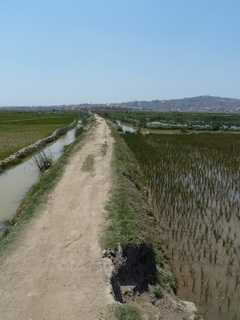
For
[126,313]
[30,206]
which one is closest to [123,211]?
[30,206]

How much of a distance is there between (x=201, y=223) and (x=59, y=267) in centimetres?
575

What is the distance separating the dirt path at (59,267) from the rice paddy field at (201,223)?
1938 millimetres

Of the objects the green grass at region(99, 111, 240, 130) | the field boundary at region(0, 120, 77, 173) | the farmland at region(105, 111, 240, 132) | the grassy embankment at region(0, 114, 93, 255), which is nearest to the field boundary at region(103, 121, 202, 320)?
the grassy embankment at region(0, 114, 93, 255)

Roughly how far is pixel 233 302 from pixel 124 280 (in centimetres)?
202

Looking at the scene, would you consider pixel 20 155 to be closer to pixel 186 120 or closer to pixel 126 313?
pixel 126 313

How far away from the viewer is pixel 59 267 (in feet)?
23.8

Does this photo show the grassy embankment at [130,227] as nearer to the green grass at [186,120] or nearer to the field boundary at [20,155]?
the field boundary at [20,155]

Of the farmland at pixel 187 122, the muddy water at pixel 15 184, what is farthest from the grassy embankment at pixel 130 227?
the farmland at pixel 187 122

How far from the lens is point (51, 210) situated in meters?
11.0

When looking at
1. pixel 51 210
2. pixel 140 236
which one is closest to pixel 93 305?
pixel 140 236

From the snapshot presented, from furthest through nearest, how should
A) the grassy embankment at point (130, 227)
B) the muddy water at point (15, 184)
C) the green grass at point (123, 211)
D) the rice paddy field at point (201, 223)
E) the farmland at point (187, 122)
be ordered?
the farmland at point (187, 122), the muddy water at point (15, 184), the green grass at point (123, 211), the rice paddy field at point (201, 223), the grassy embankment at point (130, 227)

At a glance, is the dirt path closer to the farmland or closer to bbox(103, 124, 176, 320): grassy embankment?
bbox(103, 124, 176, 320): grassy embankment

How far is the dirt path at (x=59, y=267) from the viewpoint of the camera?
588 cm

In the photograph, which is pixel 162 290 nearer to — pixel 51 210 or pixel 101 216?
pixel 101 216
